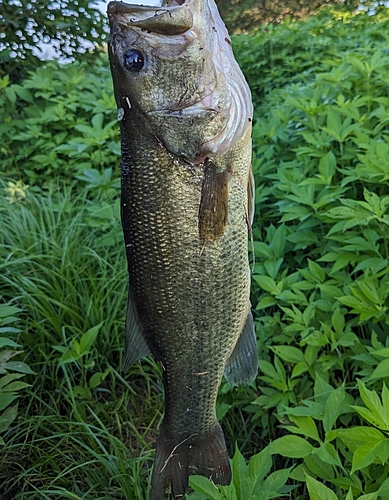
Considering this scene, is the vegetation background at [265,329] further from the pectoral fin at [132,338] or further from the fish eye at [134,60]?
the fish eye at [134,60]

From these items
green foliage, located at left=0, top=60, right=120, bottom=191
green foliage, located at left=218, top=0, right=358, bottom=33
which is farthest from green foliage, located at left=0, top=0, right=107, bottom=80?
green foliage, located at left=218, top=0, right=358, bottom=33

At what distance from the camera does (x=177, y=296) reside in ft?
4.33

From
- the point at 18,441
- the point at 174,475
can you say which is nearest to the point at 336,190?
the point at 174,475

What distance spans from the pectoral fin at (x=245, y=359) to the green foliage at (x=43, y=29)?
4.06 m

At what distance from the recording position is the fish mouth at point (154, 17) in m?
1.17

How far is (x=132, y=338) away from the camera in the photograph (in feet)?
4.42

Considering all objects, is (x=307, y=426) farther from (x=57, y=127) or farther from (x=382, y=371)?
(x=57, y=127)

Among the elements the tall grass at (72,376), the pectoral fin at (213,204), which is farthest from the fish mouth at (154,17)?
the tall grass at (72,376)

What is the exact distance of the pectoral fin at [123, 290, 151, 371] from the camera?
134cm

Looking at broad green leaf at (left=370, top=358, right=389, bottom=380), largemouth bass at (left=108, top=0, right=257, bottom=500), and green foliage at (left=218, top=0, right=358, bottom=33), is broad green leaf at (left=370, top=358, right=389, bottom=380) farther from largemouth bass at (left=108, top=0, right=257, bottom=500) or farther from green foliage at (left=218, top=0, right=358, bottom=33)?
green foliage at (left=218, top=0, right=358, bottom=33)

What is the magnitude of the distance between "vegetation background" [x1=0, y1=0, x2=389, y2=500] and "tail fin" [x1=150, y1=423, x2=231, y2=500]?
0.11 meters

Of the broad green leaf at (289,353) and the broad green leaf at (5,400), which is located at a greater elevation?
the broad green leaf at (5,400)

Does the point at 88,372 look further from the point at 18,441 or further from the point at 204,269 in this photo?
the point at 204,269

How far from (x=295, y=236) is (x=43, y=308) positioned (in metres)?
1.39
